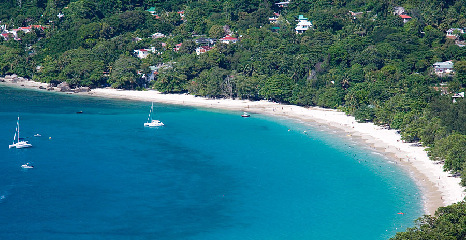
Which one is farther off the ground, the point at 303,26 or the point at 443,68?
the point at 303,26

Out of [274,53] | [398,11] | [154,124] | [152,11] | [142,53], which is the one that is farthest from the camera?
[152,11]

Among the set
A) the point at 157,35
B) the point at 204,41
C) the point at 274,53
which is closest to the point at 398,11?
the point at 274,53

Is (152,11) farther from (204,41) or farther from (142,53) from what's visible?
(142,53)

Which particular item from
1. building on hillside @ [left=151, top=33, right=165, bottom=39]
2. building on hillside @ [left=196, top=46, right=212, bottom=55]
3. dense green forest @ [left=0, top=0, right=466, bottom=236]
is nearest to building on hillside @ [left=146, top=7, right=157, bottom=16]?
dense green forest @ [left=0, top=0, right=466, bottom=236]

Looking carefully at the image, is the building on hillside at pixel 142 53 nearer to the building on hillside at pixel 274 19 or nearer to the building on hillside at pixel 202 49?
the building on hillside at pixel 202 49

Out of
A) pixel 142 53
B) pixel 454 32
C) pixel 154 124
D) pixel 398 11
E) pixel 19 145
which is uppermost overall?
pixel 398 11

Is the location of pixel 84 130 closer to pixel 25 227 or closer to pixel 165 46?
pixel 25 227
